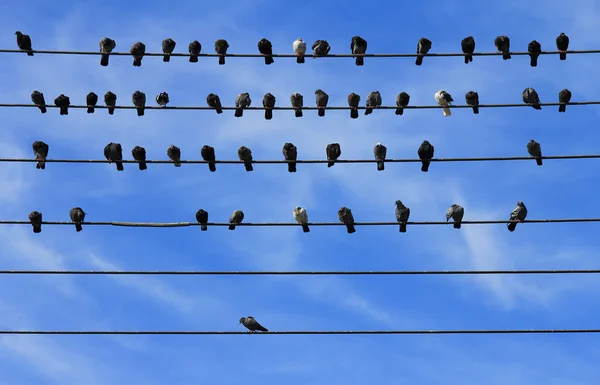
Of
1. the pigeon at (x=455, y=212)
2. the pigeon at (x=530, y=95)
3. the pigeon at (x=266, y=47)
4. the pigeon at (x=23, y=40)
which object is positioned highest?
the pigeon at (x=266, y=47)

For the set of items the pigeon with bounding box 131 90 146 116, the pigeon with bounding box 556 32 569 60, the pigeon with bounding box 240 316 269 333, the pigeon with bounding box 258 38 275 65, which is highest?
the pigeon with bounding box 556 32 569 60

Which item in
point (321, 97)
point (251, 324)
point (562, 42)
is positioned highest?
point (562, 42)

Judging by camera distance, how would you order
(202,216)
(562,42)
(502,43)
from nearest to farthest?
(502,43) < (562,42) < (202,216)

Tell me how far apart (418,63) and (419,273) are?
758 cm

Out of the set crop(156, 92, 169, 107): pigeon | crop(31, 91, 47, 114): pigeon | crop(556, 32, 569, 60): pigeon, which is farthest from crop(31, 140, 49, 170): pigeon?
crop(556, 32, 569, 60): pigeon

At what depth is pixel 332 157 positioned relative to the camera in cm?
2167

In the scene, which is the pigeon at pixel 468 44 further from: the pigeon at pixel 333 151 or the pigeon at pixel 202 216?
the pigeon at pixel 202 216

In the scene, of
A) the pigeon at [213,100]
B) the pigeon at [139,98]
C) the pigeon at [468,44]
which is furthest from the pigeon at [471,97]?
the pigeon at [139,98]

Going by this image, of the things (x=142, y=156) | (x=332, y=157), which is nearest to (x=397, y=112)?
(x=332, y=157)

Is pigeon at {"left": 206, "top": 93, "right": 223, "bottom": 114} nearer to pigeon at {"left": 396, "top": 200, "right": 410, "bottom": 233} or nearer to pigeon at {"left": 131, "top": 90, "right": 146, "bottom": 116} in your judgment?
pigeon at {"left": 131, "top": 90, "right": 146, "bottom": 116}

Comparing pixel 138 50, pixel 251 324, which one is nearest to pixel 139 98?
pixel 138 50

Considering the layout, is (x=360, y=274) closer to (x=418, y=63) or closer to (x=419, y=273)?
(x=419, y=273)

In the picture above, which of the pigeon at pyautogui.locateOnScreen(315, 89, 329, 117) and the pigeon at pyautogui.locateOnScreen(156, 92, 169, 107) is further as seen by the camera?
the pigeon at pyautogui.locateOnScreen(156, 92, 169, 107)

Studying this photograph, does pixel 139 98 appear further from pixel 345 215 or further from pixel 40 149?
pixel 345 215
